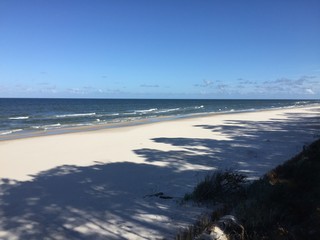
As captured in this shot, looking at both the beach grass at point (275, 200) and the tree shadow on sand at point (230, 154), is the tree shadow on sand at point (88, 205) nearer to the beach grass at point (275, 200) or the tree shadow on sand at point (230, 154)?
the beach grass at point (275, 200)

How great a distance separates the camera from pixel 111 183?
7379 millimetres

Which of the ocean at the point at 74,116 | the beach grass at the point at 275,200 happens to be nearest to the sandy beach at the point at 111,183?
the beach grass at the point at 275,200

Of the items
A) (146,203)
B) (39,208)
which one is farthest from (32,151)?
(146,203)

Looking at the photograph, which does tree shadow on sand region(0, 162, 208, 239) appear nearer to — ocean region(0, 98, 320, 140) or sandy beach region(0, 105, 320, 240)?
sandy beach region(0, 105, 320, 240)

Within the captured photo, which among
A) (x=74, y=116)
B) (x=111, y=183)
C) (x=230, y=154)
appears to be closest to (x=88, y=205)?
(x=111, y=183)

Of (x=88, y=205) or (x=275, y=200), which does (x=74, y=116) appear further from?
(x=275, y=200)

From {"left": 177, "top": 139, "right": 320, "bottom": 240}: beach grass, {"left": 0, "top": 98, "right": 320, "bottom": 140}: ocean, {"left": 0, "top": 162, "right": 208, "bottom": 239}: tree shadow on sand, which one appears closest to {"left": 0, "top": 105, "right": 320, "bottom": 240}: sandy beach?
{"left": 0, "top": 162, "right": 208, "bottom": 239}: tree shadow on sand

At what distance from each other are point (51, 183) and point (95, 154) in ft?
12.6

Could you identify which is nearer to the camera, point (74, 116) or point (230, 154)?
point (230, 154)

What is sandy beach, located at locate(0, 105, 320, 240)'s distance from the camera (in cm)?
487

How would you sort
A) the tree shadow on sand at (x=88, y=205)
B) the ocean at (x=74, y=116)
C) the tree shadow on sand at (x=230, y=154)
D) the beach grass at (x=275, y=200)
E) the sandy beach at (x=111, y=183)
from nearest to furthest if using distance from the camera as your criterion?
the beach grass at (x=275, y=200)
the tree shadow on sand at (x=88, y=205)
the sandy beach at (x=111, y=183)
the tree shadow on sand at (x=230, y=154)
the ocean at (x=74, y=116)

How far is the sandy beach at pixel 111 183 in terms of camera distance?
4.87 meters

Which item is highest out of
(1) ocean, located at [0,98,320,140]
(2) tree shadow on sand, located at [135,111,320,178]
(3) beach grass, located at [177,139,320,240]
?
(3) beach grass, located at [177,139,320,240]

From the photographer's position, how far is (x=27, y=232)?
4730 mm
